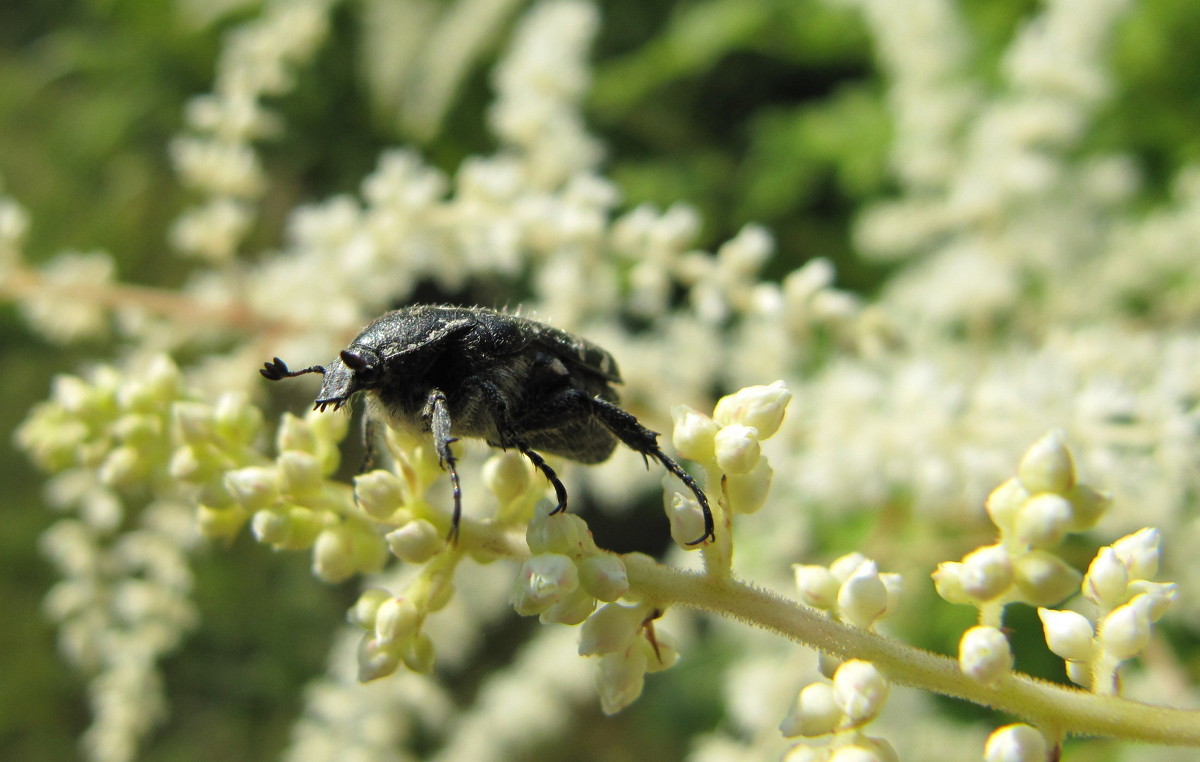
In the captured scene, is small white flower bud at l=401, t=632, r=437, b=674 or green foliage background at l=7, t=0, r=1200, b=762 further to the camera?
green foliage background at l=7, t=0, r=1200, b=762

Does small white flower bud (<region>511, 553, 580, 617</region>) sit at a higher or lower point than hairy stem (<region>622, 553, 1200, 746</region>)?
higher

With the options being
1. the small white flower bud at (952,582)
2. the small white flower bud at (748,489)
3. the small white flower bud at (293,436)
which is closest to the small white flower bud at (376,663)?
the small white flower bud at (293,436)

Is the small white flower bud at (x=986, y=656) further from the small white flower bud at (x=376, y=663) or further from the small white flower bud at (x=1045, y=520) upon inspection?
the small white flower bud at (x=376, y=663)

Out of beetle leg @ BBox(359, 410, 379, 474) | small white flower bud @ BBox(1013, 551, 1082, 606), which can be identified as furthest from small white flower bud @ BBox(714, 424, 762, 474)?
beetle leg @ BBox(359, 410, 379, 474)

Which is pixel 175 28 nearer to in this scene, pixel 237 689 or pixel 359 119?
pixel 359 119

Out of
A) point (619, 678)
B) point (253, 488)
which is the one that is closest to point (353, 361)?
point (253, 488)

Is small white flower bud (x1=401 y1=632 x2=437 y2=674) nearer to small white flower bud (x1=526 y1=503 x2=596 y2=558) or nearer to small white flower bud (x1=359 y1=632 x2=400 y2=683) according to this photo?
small white flower bud (x1=359 y1=632 x2=400 y2=683)
